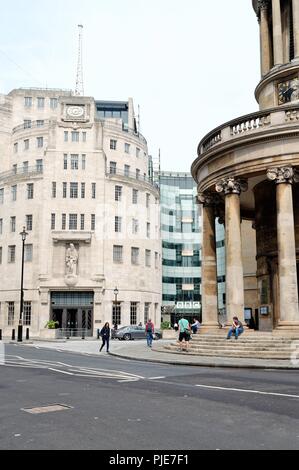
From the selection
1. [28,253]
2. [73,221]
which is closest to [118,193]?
[73,221]

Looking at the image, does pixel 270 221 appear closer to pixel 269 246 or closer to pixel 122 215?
pixel 269 246

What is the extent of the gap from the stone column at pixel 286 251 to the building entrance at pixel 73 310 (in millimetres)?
38547

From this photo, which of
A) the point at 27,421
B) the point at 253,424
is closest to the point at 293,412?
the point at 253,424

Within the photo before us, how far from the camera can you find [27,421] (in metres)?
7.71

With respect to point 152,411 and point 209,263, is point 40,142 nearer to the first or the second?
point 209,263

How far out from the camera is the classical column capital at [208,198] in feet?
84.7

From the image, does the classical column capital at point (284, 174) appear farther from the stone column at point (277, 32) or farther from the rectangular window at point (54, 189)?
the rectangular window at point (54, 189)

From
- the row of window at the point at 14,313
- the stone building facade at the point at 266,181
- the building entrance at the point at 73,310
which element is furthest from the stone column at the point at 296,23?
the row of window at the point at 14,313

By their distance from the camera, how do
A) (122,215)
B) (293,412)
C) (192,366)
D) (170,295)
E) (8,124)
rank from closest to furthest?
(293,412) < (192,366) < (122,215) < (8,124) < (170,295)

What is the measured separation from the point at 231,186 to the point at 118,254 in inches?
1464

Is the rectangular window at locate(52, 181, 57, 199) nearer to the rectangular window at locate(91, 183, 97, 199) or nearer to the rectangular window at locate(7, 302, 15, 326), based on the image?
the rectangular window at locate(91, 183, 97, 199)

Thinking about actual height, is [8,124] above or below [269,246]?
above

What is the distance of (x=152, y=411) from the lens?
853cm
